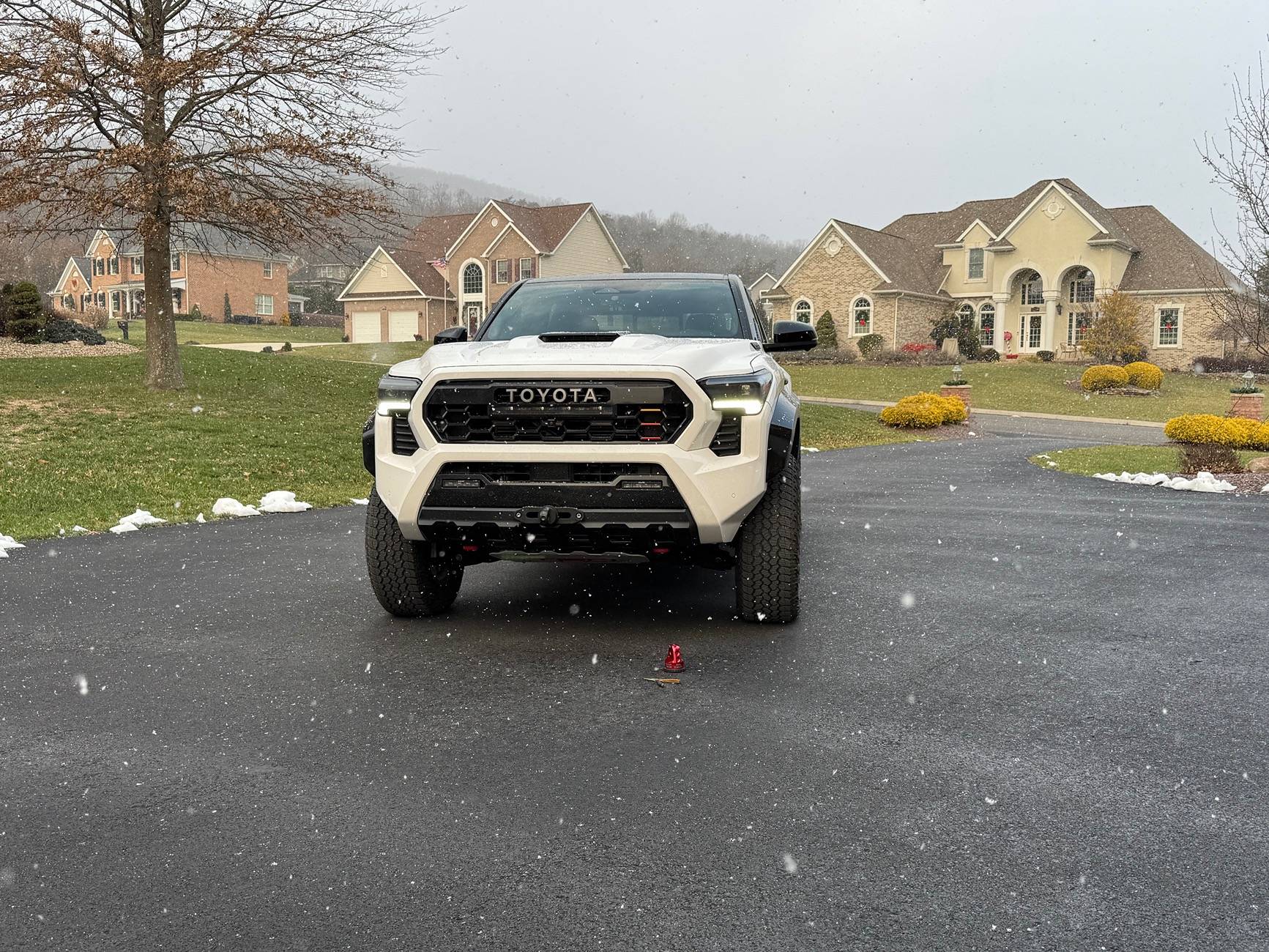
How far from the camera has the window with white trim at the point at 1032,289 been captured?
52.4m

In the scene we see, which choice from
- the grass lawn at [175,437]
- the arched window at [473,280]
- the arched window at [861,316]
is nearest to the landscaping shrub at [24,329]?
the grass lawn at [175,437]

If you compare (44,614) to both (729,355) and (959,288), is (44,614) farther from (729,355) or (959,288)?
(959,288)

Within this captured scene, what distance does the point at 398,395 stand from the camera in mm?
5590

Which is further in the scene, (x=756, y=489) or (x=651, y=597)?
(x=651, y=597)

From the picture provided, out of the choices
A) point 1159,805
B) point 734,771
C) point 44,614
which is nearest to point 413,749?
point 734,771

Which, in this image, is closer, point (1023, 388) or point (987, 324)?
point (1023, 388)

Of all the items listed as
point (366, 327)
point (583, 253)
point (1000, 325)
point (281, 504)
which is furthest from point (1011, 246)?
point (281, 504)

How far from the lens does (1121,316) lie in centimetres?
4241

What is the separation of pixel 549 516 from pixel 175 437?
1292cm

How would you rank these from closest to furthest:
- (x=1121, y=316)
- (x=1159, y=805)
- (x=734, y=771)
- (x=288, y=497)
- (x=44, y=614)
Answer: (x=1159, y=805)
(x=734, y=771)
(x=44, y=614)
(x=288, y=497)
(x=1121, y=316)

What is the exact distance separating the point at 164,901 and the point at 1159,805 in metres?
3.08

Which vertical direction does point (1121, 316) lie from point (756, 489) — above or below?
above

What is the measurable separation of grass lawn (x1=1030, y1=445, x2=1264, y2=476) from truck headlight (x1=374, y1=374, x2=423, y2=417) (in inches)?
490

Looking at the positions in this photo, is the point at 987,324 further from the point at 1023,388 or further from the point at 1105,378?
the point at 1105,378
